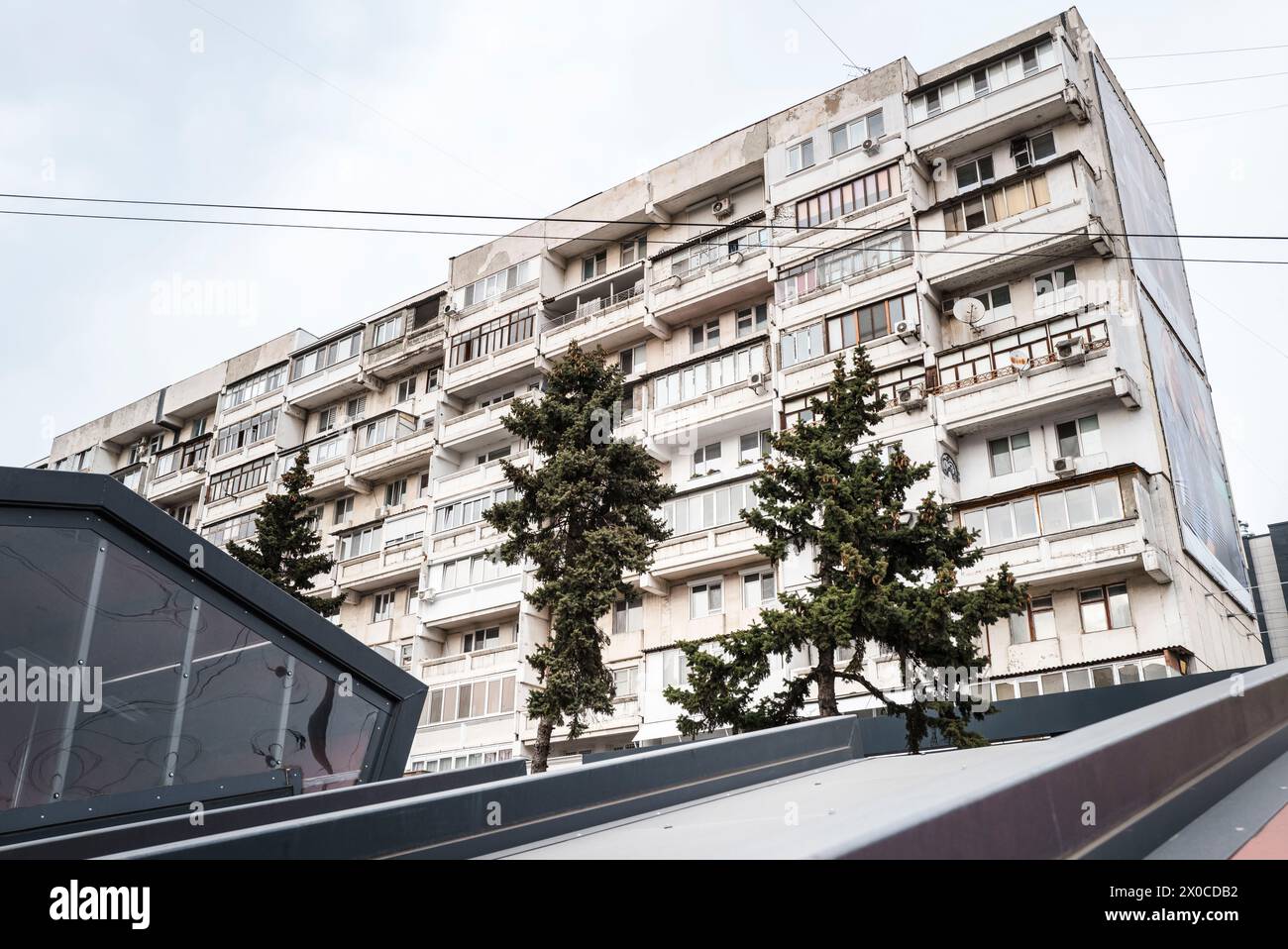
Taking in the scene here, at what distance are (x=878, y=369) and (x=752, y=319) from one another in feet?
23.3

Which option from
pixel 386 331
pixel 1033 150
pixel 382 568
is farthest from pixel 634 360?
pixel 1033 150

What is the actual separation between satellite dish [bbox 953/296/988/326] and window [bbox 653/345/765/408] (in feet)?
21.1

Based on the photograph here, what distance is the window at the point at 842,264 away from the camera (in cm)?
3134

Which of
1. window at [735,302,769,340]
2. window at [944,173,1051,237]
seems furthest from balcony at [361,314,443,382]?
window at [944,173,1051,237]

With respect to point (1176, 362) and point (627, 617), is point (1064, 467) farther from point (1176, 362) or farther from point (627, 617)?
point (627, 617)

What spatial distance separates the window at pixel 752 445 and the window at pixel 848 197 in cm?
713

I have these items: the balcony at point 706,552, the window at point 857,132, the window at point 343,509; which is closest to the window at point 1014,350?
the balcony at point 706,552

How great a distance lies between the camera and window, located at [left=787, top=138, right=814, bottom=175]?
35.1 meters

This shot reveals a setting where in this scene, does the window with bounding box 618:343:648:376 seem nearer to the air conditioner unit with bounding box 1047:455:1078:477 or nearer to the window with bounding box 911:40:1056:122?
the window with bounding box 911:40:1056:122

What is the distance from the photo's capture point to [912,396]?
2909 centimetres
